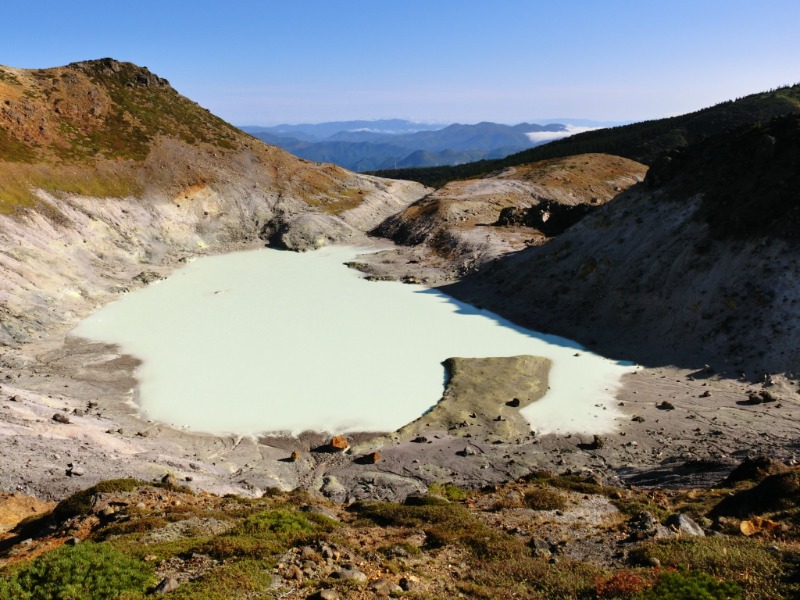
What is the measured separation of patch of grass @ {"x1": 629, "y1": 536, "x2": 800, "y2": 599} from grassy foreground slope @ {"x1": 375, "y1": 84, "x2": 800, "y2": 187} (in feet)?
474

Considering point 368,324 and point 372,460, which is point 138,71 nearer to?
point 368,324

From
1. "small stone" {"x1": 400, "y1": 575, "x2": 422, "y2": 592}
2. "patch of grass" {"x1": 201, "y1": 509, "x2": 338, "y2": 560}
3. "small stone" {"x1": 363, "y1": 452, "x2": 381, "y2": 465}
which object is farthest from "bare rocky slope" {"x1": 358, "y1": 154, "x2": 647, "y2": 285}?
"small stone" {"x1": 400, "y1": 575, "x2": 422, "y2": 592}

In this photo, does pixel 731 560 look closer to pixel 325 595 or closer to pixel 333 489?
pixel 325 595

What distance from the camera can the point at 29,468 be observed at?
23.3m

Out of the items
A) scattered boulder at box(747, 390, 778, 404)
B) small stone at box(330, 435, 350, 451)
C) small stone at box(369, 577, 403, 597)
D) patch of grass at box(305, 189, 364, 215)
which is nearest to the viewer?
small stone at box(369, 577, 403, 597)

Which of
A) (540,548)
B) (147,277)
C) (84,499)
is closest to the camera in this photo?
(540,548)

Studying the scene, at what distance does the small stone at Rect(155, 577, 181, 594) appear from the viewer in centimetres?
1194

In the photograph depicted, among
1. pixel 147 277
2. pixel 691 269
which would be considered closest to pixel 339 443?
pixel 691 269

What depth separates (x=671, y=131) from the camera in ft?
554

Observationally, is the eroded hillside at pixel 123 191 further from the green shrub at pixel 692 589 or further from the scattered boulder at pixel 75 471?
the green shrub at pixel 692 589

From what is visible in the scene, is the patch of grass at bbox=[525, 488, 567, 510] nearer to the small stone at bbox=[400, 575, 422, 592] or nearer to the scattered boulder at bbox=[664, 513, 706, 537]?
the scattered boulder at bbox=[664, 513, 706, 537]

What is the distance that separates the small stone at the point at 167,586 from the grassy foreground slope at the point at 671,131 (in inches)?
5827

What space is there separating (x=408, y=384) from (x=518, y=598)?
24605 mm

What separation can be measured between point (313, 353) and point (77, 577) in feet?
100
